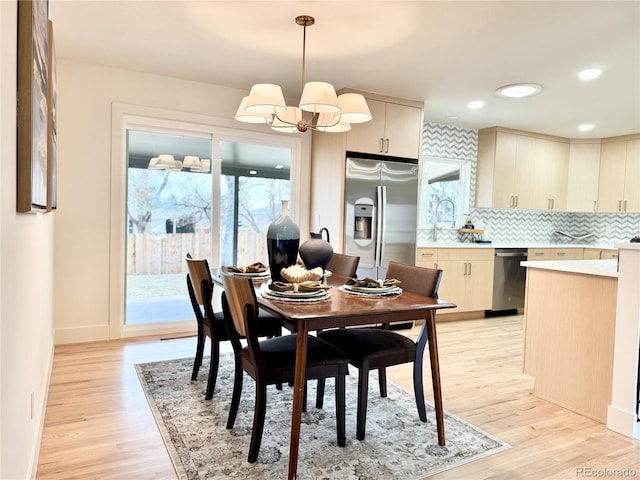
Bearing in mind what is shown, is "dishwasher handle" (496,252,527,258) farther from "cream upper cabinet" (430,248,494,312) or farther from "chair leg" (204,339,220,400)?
"chair leg" (204,339,220,400)

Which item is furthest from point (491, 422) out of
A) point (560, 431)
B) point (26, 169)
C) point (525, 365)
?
point (26, 169)


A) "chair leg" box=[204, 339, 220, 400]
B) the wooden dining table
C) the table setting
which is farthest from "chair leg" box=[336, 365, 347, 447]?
"chair leg" box=[204, 339, 220, 400]

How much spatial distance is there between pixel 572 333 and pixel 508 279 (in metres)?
2.88

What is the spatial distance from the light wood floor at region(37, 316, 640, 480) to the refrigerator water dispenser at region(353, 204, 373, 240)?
1.38 metres

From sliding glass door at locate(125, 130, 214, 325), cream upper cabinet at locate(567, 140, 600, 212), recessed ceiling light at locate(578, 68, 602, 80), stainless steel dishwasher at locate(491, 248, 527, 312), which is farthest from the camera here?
cream upper cabinet at locate(567, 140, 600, 212)

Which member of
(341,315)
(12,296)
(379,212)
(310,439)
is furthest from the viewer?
(379,212)

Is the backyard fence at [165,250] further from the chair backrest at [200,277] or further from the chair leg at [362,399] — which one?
the chair leg at [362,399]

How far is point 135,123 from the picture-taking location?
161 inches

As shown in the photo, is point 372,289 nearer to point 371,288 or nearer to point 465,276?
point 371,288

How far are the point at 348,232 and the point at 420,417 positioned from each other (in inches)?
87.5

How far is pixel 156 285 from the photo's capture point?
438 centimetres

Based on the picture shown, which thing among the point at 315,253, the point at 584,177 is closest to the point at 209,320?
the point at 315,253

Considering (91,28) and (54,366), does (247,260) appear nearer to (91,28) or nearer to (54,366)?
(54,366)

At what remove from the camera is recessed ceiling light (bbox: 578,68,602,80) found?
364 centimetres
